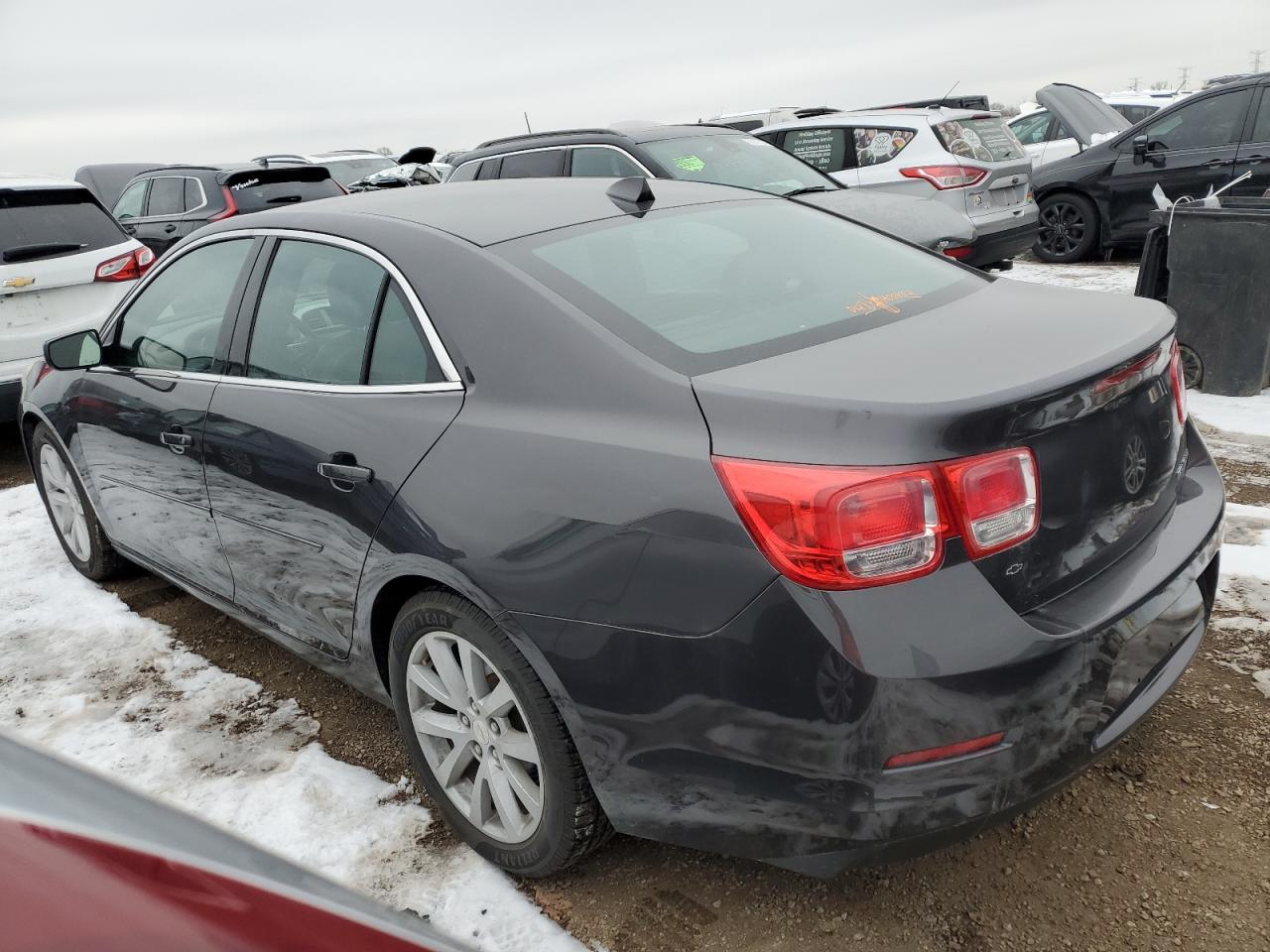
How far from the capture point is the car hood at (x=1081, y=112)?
13.3 metres

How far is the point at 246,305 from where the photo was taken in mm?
3162

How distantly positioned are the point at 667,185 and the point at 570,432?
4.82ft

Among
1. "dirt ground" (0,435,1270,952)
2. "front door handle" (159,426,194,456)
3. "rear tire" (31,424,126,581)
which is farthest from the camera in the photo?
"rear tire" (31,424,126,581)

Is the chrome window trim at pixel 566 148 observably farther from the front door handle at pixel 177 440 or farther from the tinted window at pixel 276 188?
the front door handle at pixel 177 440

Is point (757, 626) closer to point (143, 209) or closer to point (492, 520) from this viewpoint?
point (492, 520)

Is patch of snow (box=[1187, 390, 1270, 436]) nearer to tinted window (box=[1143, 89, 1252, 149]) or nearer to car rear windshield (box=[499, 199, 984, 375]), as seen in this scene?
car rear windshield (box=[499, 199, 984, 375])

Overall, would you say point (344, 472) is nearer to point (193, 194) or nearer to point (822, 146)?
point (822, 146)

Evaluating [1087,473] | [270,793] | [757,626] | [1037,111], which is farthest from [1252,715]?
[1037,111]

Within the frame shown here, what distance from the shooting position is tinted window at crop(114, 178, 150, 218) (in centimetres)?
1298

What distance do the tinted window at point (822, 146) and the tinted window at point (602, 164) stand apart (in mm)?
2780

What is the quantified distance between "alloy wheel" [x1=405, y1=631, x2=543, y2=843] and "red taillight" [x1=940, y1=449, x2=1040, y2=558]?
3.38 ft

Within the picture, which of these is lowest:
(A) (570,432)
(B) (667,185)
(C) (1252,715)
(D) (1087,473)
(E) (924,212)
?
(C) (1252,715)

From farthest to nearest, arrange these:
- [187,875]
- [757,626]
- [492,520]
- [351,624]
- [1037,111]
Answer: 1. [1037,111]
2. [351,624]
3. [492,520]
4. [757,626]
5. [187,875]

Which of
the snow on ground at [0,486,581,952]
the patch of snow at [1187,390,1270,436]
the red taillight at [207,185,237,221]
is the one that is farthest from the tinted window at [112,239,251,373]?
the red taillight at [207,185,237,221]
